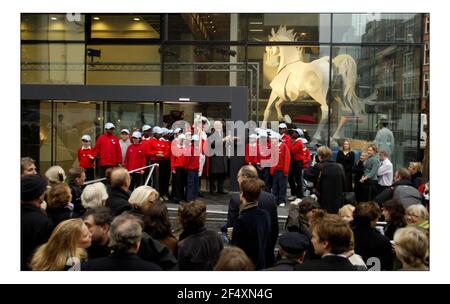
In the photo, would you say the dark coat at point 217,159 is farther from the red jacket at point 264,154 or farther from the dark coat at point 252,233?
the dark coat at point 252,233

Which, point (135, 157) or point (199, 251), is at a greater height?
point (135, 157)

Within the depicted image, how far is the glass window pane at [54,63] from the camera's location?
1369 centimetres

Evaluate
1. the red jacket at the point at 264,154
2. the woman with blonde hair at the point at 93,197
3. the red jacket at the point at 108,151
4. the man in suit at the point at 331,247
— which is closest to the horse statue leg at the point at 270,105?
the red jacket at the point at 264,154

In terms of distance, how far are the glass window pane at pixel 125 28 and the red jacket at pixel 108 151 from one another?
3.17 meters

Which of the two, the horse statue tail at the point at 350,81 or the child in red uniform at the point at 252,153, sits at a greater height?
the horse statue tail at the point at 350,81

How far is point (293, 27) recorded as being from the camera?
13.5 metres

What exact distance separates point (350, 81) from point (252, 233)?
9.44 metres

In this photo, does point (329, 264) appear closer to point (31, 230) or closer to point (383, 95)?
point (31, 230)

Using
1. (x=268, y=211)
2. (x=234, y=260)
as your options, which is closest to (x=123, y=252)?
(x=234, y=260)

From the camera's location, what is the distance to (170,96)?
42.2 feet

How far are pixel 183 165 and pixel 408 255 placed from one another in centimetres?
753
